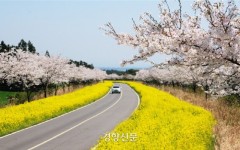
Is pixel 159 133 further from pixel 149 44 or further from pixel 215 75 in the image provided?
pixel 149 44

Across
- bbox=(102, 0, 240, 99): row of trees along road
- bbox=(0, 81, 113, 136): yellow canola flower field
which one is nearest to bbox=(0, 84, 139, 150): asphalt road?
bbox=(0, 81, 113, 136): yellow canola flower field

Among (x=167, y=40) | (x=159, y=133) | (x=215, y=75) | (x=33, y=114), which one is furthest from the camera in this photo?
(x=33, y=114)

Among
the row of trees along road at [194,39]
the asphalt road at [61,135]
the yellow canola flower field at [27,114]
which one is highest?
the row of trees along road at [194,39]

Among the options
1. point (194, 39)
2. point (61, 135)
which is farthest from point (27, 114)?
point (194, 39)

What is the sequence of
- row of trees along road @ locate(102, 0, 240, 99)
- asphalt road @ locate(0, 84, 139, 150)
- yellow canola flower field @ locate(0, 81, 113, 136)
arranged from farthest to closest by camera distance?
yellow canola flower field @ locate(0, 81, 113, 136) < asphalt road @ locate(0, 84, 139, 150) < row of trees along road @ locate(102, 0, 240, 99)

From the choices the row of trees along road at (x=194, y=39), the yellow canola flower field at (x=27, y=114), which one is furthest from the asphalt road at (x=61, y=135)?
the row of trees along road at (x=194, y=39)

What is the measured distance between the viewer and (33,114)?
78.3ft

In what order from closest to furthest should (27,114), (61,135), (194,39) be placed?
(194,39)
(61,135)
(27,114)

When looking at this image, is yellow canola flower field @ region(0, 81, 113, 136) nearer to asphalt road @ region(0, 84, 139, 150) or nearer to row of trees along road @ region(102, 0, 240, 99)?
asphalt road @ region(0, 84, 139, 150)

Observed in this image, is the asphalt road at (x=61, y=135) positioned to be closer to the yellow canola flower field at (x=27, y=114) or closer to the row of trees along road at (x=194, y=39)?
the yellow canola flower field at (x=27, y=114)

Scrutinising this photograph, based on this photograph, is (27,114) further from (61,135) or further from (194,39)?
(194,39)

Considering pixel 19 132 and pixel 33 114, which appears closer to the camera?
pixel 19 132

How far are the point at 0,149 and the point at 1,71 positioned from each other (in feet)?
63.9

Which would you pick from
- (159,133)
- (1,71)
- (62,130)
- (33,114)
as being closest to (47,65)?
(1,71)
